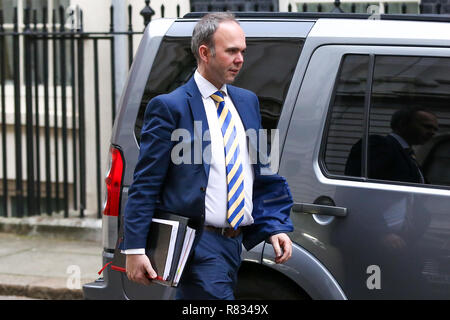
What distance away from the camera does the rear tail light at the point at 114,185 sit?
4.17m

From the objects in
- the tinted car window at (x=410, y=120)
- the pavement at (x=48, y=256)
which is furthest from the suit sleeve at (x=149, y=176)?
the pavement at (x=48, y=256)

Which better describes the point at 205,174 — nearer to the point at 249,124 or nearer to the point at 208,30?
the point at 249,124

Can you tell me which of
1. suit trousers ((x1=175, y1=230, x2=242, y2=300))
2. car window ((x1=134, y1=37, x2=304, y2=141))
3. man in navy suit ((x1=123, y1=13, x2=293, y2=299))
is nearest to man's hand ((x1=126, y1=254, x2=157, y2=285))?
man in navy suit ((x1=123, y1=13, x2=293, y2=299))

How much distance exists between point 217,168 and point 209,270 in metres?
0.41

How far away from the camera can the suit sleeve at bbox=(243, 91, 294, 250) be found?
348cm

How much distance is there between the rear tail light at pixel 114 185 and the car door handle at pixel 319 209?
2.92 feet

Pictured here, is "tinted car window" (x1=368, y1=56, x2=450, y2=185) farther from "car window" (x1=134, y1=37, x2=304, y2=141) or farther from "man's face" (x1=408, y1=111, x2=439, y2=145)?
"car window" (x1=134, y1=37, x2=304, y2=141)

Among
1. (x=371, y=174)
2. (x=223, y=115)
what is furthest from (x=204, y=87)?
(x=371, y=174)

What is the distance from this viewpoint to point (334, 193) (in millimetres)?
3916

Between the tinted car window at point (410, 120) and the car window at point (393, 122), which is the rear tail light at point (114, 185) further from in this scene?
the tinted car window at point (410, 120)

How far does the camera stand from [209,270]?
332 centimetres

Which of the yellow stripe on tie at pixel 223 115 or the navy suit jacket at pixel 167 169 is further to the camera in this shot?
the yellow stripe on tie at pixel 223 115

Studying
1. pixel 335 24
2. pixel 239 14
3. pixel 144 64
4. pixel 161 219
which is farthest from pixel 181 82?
pixel 161 219
